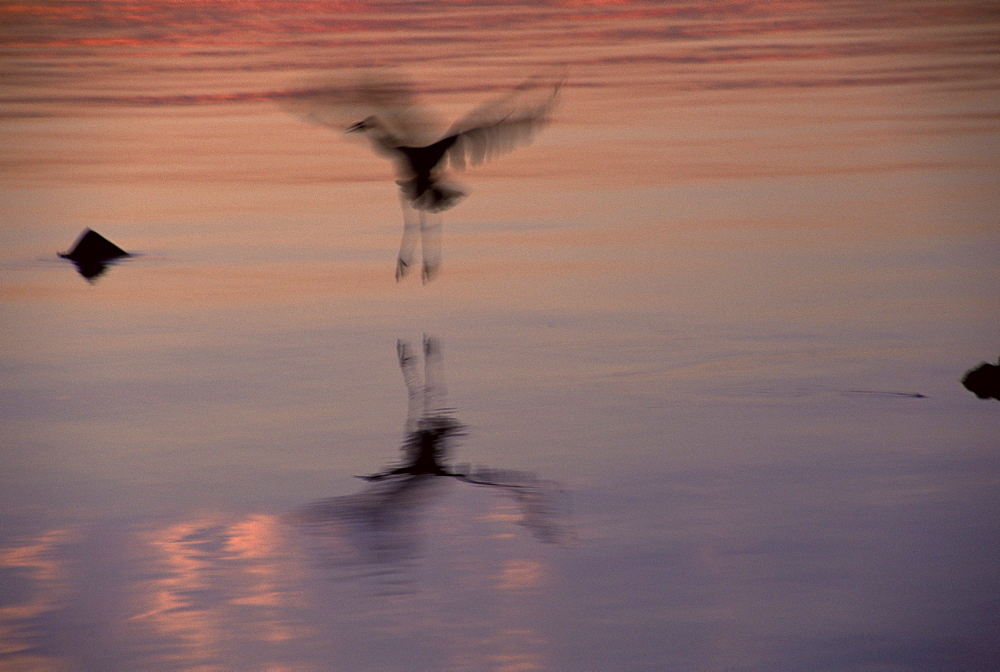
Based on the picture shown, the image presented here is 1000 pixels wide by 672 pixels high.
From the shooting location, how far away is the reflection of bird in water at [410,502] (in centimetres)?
563

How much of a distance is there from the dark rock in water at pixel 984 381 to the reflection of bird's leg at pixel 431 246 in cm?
355

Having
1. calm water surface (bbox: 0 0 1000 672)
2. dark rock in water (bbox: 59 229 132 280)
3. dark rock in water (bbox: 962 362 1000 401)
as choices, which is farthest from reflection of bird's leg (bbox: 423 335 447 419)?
dark rock in water (bbox: 59 229 132 280)

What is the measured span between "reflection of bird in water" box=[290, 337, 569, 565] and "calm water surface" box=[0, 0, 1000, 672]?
21 millimetres

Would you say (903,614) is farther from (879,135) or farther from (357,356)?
(879,135)

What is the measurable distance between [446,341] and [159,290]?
95.4 inches

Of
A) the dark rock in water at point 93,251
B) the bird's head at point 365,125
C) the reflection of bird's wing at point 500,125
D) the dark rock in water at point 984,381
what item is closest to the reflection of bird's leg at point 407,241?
the reflection of bird's wing at point 500,125

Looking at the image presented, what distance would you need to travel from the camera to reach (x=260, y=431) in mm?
7094

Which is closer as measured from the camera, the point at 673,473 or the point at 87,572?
the point at 87,572

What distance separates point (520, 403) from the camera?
7414 mm

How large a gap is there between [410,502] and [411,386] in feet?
5.59

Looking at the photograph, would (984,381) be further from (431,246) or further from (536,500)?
(431,246)

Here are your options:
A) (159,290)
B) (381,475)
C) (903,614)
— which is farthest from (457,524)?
(159,290)

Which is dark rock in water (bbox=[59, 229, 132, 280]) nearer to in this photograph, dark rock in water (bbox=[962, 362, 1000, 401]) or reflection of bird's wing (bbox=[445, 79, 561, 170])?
reflection of bird's wing (bbox=[445, 79, 561, 170])

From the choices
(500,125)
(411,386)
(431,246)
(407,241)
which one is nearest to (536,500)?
(411,386)
